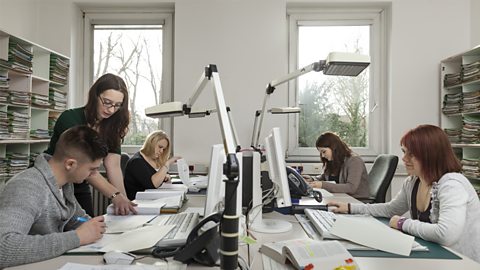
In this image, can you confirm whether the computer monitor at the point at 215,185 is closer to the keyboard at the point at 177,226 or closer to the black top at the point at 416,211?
the keyboard at the point at 177,226

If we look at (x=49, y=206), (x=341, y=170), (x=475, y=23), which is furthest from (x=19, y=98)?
(x=475, y=23)

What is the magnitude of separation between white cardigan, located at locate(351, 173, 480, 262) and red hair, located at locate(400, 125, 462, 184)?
0.06 meters

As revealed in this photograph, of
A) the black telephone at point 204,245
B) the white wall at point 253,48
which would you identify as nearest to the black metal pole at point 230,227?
the black telephone at point 204,245

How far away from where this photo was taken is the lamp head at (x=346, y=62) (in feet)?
4.46

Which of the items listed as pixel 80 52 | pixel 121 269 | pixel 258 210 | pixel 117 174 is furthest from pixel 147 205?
pixel 80 52

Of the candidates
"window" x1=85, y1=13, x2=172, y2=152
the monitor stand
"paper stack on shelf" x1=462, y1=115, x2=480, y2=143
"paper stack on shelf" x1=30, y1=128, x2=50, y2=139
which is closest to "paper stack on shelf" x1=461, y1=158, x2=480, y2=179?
"paper stack on shelf" x1=462, y1=115, x2=480, y2=143

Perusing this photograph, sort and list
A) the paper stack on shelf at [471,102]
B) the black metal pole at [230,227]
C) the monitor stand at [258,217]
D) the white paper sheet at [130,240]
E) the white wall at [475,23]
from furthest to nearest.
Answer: the white wall at [475,23]
the paper stack on shelf at [471,102]
the monitor stand at [258,217]
the white paper sheet at [130,240]
the black metal pole at [230,227]

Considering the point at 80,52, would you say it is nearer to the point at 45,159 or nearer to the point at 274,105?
the point at 274,105

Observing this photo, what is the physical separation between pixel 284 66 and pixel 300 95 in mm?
378

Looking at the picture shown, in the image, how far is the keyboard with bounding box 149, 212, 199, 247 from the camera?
118cm

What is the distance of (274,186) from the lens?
4.67 feet

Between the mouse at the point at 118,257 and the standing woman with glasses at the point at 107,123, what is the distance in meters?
0.58

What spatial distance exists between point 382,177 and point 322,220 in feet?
5.10

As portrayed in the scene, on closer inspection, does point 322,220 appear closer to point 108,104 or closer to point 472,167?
point 108,104
